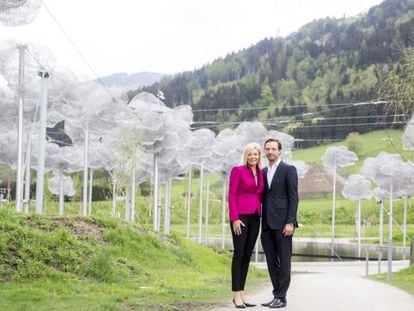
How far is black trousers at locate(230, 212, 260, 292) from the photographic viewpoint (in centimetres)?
846

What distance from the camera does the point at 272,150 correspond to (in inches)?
342

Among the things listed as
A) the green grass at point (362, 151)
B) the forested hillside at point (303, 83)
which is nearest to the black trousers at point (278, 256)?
the green grass at point (362, 151)

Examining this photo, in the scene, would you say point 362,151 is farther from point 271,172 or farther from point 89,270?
point 271,172

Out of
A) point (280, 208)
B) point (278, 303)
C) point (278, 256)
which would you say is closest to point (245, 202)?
point (280, 208)

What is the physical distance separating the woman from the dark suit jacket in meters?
0.14

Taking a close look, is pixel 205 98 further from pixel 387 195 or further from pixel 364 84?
pixel 387 195

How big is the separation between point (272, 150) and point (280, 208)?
697 mm

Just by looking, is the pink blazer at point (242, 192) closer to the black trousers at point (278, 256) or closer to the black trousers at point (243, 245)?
the black trousers at point (243, 245)

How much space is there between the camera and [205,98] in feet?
485

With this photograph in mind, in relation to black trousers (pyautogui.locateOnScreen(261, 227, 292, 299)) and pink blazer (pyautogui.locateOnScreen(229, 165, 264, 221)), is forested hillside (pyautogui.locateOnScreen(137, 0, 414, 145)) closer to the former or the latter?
black trousers (pyautogui.locateOnScreen(261, 227, 292, 299))

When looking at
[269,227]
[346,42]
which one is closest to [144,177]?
[269,227]

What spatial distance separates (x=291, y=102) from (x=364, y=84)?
2294cm

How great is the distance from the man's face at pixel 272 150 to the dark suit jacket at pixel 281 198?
13cm

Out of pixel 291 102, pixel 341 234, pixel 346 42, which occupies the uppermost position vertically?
pixel 346 42
